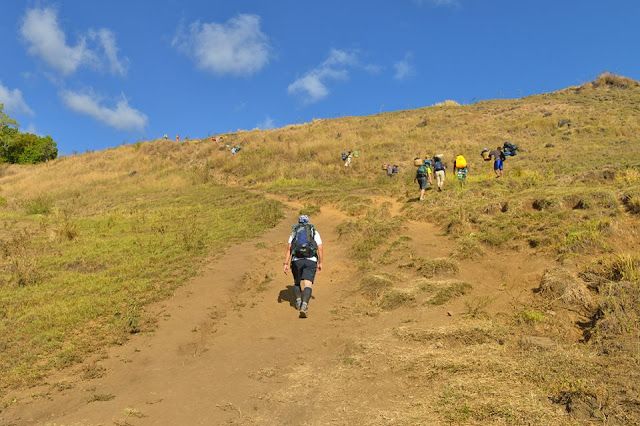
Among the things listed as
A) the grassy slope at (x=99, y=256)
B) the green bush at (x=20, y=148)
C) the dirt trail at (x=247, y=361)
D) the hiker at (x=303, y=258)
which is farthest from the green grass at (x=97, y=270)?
the green bush at (x=20, y=148)

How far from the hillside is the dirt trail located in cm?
4

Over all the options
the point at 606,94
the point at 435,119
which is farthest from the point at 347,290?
the point at 606,94

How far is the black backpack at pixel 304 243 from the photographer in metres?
9.11

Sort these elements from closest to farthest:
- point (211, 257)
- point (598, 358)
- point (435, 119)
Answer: point (598, 358)
point (211, 257)
point (435, 119)

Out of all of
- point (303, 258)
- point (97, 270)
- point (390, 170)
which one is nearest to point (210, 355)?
point (303, 258)

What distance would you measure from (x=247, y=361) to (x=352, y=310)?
2.58 meters

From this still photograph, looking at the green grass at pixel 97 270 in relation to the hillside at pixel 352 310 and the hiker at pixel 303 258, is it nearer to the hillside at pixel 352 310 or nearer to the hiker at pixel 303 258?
the hillside at pixel 352 310

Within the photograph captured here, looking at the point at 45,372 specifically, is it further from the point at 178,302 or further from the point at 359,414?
the point at 359,414

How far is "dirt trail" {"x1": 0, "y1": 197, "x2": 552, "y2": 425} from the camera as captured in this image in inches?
216

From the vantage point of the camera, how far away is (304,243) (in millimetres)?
9109

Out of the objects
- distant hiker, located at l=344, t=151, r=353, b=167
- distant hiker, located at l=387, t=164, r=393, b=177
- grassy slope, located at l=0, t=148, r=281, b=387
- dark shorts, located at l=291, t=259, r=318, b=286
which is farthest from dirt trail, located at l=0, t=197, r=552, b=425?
distant hiker, located at l=344, t=151, r=353, b=167

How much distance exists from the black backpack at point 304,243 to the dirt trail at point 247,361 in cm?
113

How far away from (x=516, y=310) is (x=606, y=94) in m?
42.4

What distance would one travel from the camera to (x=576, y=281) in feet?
26.0
